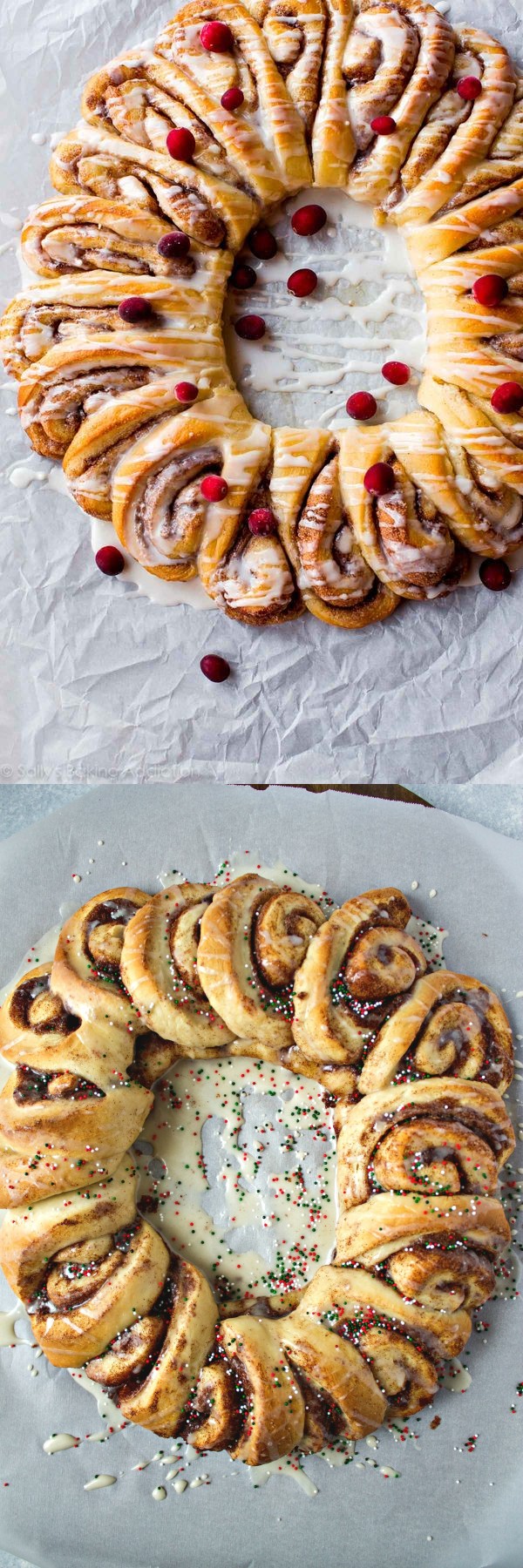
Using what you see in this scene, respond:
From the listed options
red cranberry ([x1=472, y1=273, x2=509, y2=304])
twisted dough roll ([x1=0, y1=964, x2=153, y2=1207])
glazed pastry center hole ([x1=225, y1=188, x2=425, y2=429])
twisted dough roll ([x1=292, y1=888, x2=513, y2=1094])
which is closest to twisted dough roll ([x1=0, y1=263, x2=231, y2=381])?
glazed pastry center hole ([x1=225, y1=188, x2=425, y2=429])

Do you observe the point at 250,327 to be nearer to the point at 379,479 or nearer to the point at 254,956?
the point at 379,479

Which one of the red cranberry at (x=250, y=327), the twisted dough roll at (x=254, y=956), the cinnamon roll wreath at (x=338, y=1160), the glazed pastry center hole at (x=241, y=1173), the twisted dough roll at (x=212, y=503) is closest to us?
the cinnamon roll wreath at (x=338, y=1160)

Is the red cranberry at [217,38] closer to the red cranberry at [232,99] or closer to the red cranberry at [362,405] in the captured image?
the red cranberry at [232,99]

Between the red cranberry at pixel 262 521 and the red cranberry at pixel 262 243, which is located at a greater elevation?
the red cranberry at pixel 262 243

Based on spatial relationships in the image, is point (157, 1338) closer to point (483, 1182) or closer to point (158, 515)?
point (483, 1182)

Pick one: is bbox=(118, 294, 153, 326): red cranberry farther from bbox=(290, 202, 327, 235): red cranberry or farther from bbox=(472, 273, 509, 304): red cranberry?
bbox=(472, 273, 509, 304): red cranberry

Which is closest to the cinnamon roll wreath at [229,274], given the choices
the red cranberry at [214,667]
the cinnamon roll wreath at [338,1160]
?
the red cranberry at [214,667]

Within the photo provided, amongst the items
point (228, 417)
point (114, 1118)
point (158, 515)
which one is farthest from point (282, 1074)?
point (228, 417)

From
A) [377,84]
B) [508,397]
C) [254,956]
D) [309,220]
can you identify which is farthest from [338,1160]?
[377,84]
